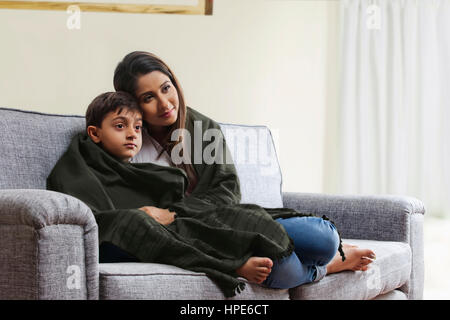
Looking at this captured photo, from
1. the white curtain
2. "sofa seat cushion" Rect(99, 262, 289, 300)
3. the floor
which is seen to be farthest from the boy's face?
the white curtain

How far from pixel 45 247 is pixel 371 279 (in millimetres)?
1000

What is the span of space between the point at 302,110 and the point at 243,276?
215cm

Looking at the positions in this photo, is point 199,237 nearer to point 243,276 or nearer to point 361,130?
point 243,276

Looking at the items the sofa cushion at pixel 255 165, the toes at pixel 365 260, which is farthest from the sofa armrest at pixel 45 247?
the sofa cushion at pixel 255 165

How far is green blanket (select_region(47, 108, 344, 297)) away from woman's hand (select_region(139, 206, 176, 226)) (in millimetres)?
23

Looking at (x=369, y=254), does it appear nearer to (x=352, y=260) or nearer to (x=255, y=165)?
(x=352, y=260)

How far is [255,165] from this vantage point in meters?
2.32

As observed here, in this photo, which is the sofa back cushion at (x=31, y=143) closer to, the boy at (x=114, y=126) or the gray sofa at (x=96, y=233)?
the gray sofa at (x=96, y=233)

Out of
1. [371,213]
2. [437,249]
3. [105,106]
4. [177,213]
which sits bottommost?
[437,249]

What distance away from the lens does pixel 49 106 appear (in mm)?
2766

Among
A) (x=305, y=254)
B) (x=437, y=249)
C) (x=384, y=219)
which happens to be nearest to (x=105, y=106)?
(x=305, y=254)

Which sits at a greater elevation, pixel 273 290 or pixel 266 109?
pixel 266 109

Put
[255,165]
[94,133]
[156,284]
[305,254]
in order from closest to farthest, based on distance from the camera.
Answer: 1. [156,284]
2. [305,254]
3. [94,133]
4. [255,165]
